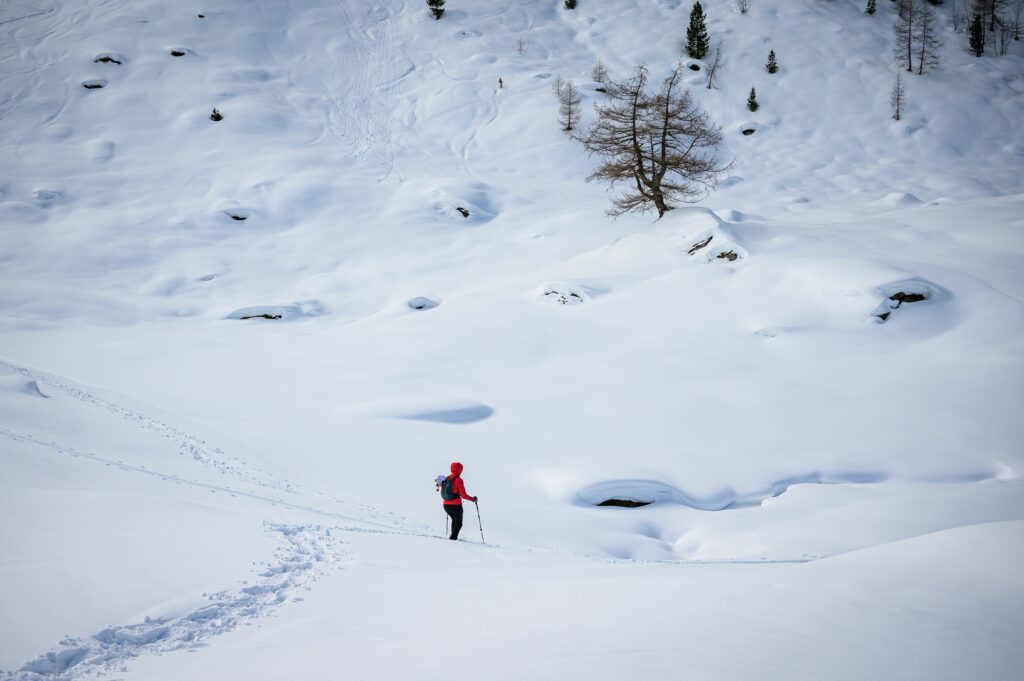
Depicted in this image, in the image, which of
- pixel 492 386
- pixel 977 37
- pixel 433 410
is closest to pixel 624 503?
pixel 433 410

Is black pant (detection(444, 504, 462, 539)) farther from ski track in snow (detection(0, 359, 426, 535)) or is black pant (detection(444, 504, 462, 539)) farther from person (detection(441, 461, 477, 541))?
ski track in snow (detection(0, 359, 426, 535))

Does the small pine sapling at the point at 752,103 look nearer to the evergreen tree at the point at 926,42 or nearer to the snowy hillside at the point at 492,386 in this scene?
the snowy hillside at the point at 492,386

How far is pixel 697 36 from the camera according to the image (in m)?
48.2

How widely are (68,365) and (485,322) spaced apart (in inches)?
488

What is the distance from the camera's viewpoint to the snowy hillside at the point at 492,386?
13.7 feet

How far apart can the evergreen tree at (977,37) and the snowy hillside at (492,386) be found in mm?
3956

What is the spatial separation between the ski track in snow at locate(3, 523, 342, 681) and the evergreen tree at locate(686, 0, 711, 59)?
178ft

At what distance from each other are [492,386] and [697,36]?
47.0m

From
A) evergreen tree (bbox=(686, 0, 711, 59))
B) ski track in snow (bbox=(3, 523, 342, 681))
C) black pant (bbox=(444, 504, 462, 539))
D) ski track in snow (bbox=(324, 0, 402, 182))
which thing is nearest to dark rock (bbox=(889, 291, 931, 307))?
black pant (bbox=(444, 504, 462, 539))

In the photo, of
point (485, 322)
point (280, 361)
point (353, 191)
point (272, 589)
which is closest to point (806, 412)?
point (485, 322)

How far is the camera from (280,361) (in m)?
16.9

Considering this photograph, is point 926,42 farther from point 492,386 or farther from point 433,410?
point 433,410

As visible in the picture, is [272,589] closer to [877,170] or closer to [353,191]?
[353,191]

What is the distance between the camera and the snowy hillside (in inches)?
165
